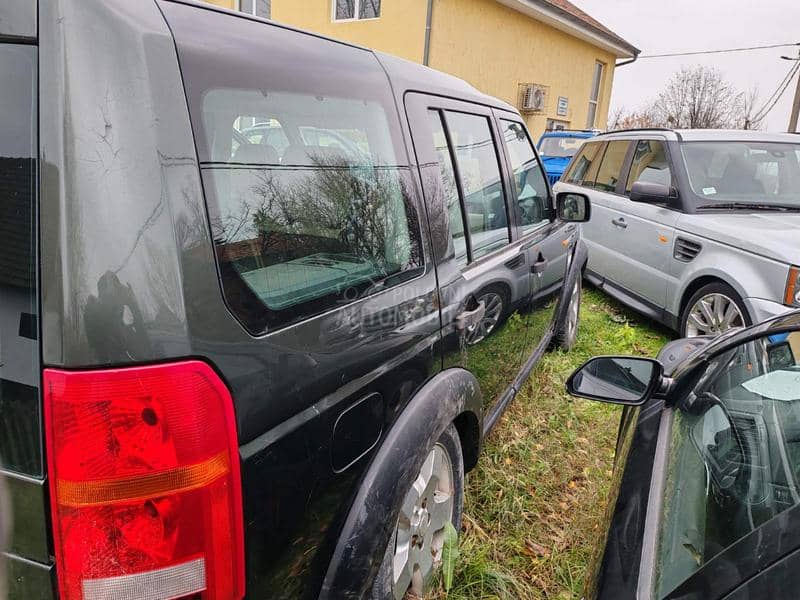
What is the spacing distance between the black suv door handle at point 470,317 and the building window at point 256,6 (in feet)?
38.1

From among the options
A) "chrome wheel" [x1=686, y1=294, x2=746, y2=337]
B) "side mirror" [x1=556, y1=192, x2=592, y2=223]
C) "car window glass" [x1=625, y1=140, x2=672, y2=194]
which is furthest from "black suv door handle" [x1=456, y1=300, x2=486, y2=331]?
"car window glass" [x1=625, y1=140, x2=672, y2=194]

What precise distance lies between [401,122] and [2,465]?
4.49 feet

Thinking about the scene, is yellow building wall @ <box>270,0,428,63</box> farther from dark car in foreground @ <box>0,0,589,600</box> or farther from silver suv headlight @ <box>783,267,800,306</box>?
dark car in foreground @ <box>0,0,589,600</box>

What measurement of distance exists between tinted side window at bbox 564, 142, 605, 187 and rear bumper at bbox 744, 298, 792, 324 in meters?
3.08

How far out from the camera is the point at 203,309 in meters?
1.09

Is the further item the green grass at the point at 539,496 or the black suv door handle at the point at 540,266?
the black suv door handle at the point at 540,266

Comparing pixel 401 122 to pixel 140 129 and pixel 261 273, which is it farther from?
pixel 140 129

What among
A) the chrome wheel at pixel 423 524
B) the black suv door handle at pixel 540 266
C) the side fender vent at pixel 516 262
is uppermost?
the side fender vent at pixel 516 262

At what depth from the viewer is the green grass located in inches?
90.9

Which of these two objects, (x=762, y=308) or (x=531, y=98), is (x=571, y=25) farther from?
(x=762, y=308)

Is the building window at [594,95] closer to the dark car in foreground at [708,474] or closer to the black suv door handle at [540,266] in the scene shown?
the black suv door handle at [540,266]

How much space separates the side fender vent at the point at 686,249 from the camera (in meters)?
4.48

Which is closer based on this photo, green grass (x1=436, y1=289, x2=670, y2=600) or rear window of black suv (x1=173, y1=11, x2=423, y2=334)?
rear window of black suv (x1=173, y1=11, x2=423, y2=334)

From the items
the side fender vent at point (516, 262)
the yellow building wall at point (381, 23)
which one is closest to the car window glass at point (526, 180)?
the side fender vent at point (516, 262)
